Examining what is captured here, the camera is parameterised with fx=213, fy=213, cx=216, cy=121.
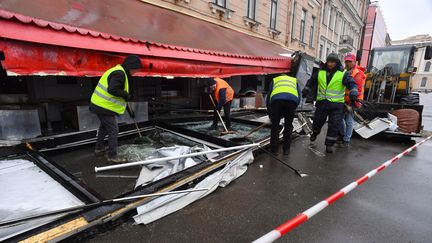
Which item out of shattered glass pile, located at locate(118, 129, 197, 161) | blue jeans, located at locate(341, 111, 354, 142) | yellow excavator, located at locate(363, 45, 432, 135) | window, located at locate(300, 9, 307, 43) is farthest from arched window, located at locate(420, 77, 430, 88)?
shattered glass pile, located at locate(118, 129, 197, 161)

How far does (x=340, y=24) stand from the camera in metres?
19.4

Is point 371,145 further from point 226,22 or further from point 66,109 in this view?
point 66,109

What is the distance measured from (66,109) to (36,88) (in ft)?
2.79

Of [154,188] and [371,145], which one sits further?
[371,145]

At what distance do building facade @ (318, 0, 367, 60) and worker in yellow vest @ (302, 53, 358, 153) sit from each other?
14.1 metres

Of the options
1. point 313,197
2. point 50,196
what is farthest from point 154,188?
point 313,197

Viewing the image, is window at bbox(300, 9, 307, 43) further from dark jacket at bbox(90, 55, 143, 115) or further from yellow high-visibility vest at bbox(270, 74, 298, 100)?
dark jacket at bbox(90, 55, 143, 115)

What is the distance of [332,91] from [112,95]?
3.61 metres

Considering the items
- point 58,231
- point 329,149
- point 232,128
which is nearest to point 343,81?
point 329,149

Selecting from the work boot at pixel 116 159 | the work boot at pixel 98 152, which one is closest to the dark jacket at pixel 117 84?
the work boot at pixel 116 159

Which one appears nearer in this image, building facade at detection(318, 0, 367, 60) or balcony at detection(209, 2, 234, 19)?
balcony at detection(209, 2, 234, 19)

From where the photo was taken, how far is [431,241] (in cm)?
186

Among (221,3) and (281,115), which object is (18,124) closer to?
(281,115)

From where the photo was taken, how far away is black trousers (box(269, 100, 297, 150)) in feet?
11.6
